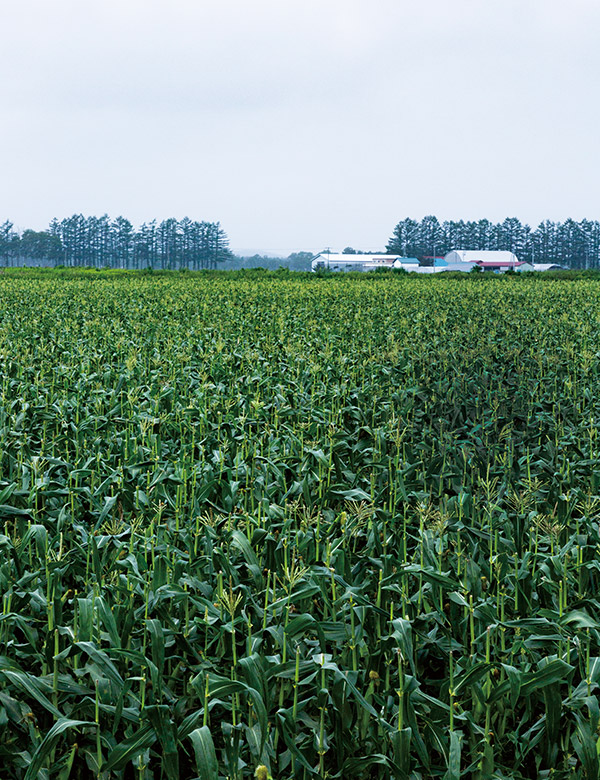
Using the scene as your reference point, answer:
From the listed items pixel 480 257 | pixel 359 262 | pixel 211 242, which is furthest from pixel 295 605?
pixel 211 242

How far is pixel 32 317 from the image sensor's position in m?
16.4

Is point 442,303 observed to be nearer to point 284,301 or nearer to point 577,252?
point 284,301

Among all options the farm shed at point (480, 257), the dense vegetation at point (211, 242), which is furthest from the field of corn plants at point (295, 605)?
the dense vegetation at point (211, 242)

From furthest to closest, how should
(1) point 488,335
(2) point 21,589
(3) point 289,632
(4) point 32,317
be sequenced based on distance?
(4) point 32,317, (1) point 488,335, (2) point 21,589, (3) point 289,632

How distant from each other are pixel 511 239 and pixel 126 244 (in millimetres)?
78073

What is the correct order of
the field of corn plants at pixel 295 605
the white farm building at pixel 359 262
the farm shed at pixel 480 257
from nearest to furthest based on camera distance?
1. the field of corn plants at pixel 295 605
2. the white farm building at pixel 359 262
3. the farm shed at pixel 480 257

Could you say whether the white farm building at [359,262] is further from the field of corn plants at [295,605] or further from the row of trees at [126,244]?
the field of corn plants at [295,605]

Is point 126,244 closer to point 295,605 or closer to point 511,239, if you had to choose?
point 511,239

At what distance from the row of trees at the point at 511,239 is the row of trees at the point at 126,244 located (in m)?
37.7

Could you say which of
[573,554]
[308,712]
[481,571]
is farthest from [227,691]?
[573,554]

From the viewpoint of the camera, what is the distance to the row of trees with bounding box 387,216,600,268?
135875 mm

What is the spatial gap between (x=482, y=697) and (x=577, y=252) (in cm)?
14729

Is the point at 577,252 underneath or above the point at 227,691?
above

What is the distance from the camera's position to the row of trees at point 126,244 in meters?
135
